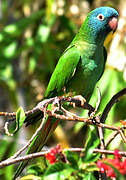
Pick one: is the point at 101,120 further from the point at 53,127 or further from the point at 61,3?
the point at 61,3

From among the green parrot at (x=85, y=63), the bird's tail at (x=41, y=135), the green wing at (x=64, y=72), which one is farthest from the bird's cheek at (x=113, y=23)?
the bird's tail at (x=41, y=135)

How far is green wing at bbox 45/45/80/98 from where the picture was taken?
163 centimetres

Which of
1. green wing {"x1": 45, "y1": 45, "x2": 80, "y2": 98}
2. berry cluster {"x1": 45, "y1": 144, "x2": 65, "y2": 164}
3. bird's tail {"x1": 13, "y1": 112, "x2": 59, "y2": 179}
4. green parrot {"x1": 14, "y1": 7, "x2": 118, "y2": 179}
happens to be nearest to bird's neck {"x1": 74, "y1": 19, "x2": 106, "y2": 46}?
green parrot {"x1": 14, "y1": 7, "x2": 118, "y2": 179}

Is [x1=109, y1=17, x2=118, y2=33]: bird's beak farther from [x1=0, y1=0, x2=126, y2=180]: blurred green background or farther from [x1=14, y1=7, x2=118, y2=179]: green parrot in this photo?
[x1=0, y1=0, x2=126, y2=180]: blurred green background

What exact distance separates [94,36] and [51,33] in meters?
1.20

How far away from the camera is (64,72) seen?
5.41 feet

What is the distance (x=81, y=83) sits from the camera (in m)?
1.64

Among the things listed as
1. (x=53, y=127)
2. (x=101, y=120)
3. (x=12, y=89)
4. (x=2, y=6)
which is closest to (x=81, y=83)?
(x=53, y=127)

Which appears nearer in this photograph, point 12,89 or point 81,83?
point 81,83

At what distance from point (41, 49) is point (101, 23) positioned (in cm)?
109

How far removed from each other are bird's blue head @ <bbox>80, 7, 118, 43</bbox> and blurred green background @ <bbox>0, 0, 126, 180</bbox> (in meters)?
0.53

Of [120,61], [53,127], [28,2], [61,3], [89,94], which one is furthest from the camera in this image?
[28,2]

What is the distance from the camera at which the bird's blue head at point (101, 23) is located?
1687 millimetres

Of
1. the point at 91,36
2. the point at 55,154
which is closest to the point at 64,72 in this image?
the point at 91,36
